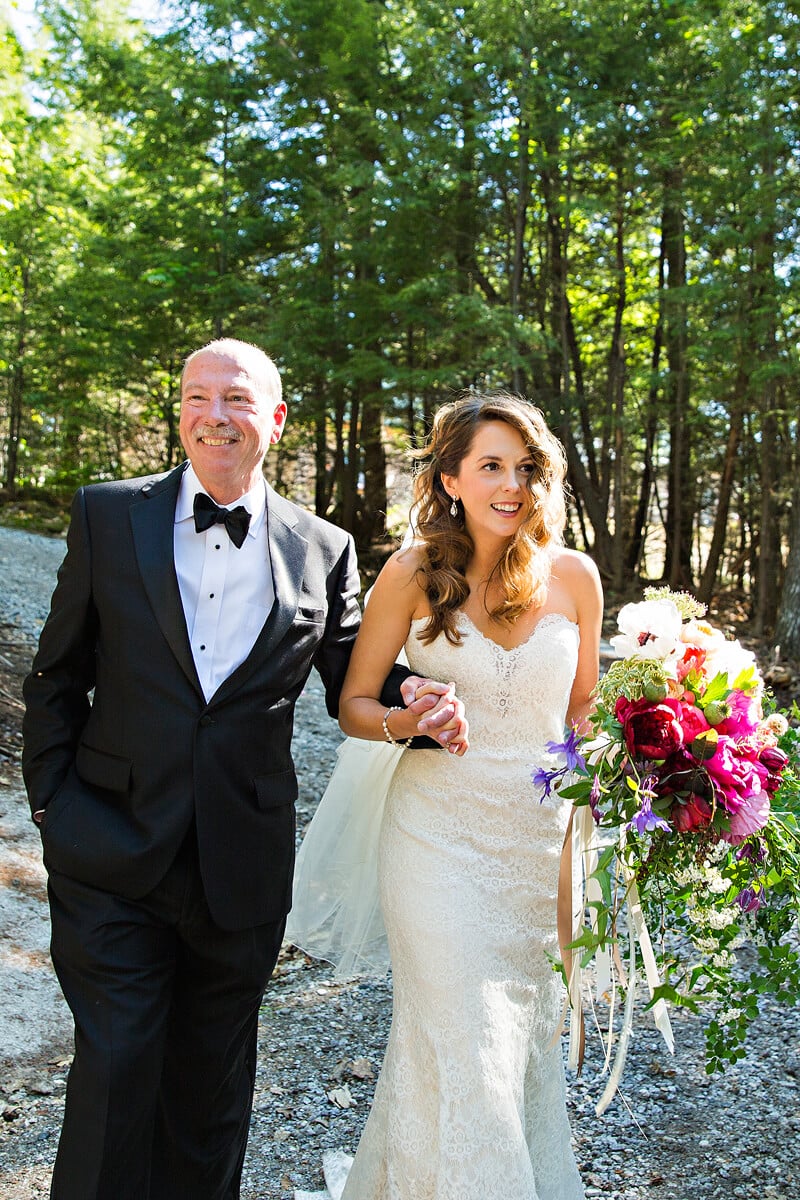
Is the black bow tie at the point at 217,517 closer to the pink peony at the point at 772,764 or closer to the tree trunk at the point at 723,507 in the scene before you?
the pink peony at the point at 772,764

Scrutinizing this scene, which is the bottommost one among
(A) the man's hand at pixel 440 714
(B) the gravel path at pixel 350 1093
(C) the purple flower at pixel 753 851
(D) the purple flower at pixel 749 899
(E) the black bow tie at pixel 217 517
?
(B) the gravel path at pixel 350 1093

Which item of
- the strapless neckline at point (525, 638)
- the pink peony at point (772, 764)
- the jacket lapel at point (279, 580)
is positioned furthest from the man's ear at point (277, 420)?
→ the pink peony at point (772, 764)

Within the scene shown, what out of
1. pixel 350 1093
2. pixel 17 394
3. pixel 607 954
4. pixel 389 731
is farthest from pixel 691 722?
pixel 17 394

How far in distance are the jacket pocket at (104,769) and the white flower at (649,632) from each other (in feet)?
4.02

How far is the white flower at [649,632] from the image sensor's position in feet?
8.55

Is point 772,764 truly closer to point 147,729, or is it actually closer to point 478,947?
point 478,947

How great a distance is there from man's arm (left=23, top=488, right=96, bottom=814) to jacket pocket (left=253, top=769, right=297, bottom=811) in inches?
19.1

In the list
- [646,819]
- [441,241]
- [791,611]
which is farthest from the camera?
[441,241]

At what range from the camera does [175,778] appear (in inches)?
102

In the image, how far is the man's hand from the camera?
8.86ft

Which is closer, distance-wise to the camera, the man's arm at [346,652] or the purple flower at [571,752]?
the purple flower at [571,752]

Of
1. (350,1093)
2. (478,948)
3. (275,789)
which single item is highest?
(275,789)

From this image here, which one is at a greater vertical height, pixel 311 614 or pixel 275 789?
pixel 311 614

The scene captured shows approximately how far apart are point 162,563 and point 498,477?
103 centimetres
